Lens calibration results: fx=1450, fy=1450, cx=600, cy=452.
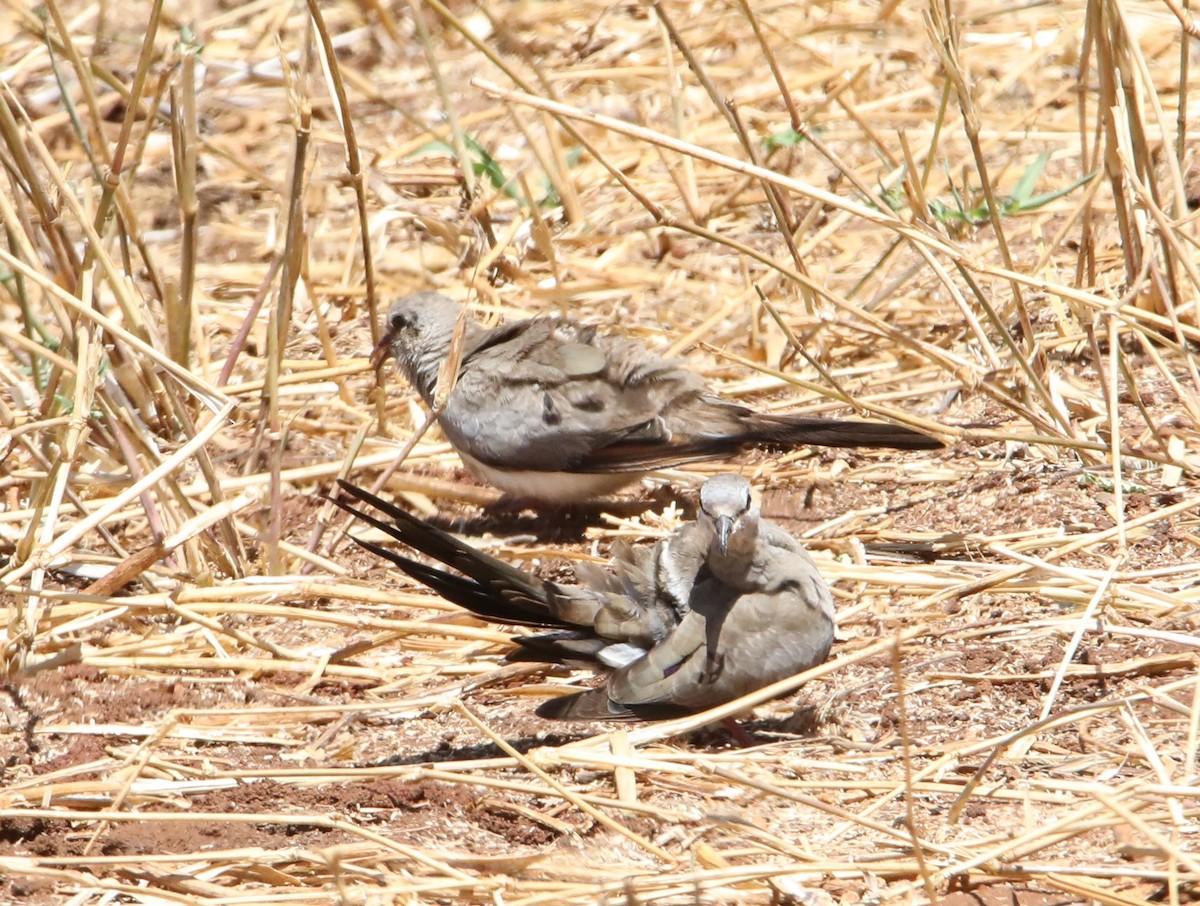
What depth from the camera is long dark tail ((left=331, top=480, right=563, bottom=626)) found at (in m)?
3.58

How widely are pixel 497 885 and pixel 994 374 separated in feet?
7.37

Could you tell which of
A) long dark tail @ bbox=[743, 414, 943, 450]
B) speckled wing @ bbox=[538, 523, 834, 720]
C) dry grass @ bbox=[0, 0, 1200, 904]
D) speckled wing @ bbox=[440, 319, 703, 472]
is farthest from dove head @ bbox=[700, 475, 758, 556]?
speckled wing @ bbox=[440, 319, 703, 472]

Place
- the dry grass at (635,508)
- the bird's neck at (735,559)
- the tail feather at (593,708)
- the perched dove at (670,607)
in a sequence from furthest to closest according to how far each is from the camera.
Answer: the bird's neck at (735,559), the perched dove at (670,607), the tail feather at (593,708), the dry grass at (635,508)

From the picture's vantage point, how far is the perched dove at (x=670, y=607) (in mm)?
3553

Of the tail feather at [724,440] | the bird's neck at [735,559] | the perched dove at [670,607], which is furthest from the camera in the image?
the tail feather at [724,440]

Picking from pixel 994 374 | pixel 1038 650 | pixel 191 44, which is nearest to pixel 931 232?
pixel 994 374

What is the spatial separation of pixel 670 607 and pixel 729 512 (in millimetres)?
342

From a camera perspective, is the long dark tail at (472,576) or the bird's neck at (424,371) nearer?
the long dark tail at (472,576)

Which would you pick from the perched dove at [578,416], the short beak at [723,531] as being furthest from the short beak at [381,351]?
the short beak at [723,531]

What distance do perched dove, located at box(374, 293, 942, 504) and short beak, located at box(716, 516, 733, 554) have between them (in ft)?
4.01

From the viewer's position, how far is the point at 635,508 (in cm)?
526

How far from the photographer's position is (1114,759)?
314 centimetres

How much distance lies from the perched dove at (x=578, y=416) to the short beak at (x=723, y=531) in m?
1.22

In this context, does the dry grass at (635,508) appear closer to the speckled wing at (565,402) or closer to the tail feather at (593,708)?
the tail feather at (593,708)
